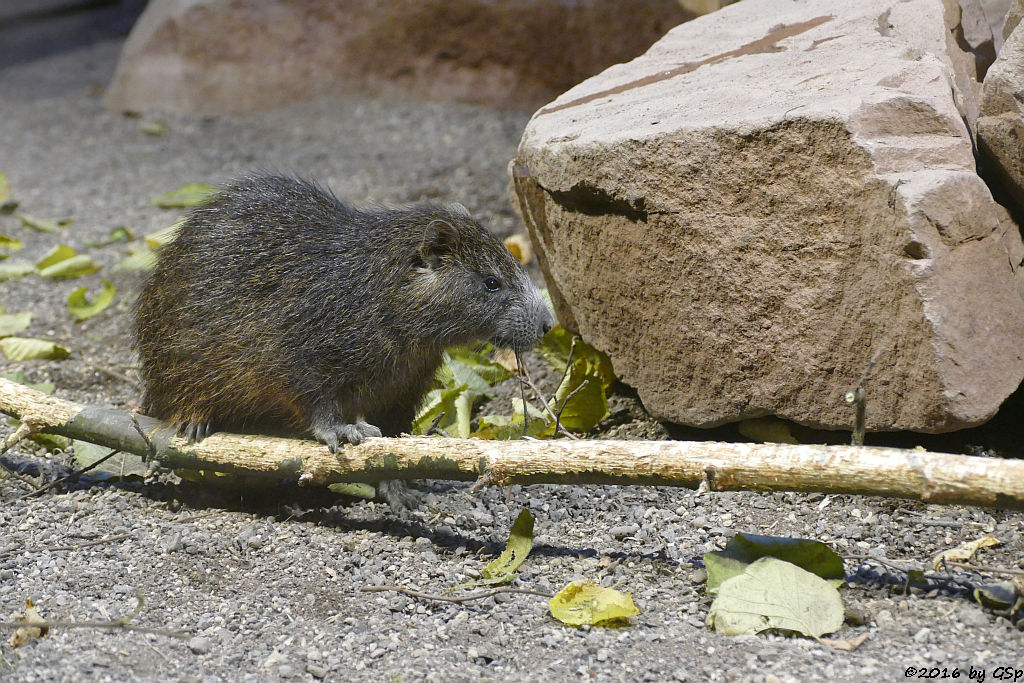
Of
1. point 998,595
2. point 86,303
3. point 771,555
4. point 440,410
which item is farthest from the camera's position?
point 86,303

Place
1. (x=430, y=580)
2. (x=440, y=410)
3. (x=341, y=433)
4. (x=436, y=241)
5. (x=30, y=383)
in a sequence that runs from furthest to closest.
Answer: (x=30, y=383), (x=440, y=410), (x=436, y=241), (x=341, y=433), (x=430, y=580)

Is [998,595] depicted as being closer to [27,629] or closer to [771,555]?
[771,555]

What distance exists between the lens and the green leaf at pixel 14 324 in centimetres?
543

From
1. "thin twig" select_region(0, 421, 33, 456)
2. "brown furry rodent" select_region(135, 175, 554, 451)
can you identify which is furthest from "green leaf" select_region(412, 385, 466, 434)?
"thin twig" select_region(0, 421, 33, 456)

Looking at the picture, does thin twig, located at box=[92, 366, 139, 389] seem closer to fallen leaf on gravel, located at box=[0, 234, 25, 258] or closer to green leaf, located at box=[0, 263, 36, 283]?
green leaf, located at box=[0, 263, 36, 283]

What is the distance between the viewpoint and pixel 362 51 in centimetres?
906

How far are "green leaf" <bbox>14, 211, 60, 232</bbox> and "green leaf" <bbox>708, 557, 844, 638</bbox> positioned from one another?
19.6ft

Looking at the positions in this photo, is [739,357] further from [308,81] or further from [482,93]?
[308,81]

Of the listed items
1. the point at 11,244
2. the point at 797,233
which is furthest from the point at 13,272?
the point at 797,233

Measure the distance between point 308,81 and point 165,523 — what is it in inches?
254

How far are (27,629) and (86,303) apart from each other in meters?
3.42

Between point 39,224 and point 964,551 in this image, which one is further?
point 39,224

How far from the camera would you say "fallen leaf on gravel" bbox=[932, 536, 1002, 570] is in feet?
9.48

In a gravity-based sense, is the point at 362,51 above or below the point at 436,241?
above
